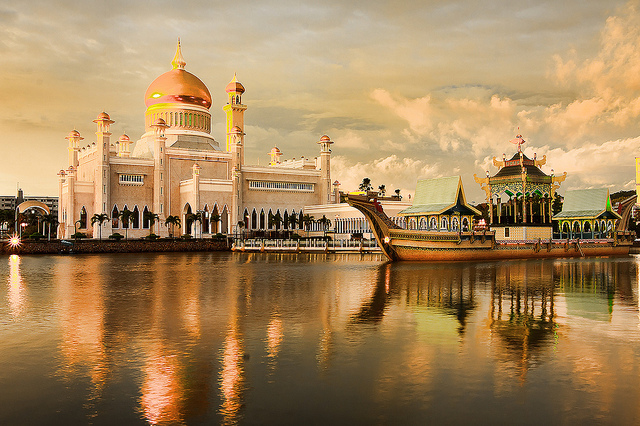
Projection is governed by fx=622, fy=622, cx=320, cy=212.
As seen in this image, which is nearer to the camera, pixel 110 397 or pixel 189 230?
pixel 110 397

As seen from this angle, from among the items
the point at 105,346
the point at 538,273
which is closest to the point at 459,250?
the point at 538,273

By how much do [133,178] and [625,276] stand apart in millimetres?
57774

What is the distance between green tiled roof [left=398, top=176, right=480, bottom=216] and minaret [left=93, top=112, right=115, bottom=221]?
3826 centimetres

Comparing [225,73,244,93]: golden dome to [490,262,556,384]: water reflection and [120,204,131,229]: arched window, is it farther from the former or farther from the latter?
[490,262,556,384]: water reflection

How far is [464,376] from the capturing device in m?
9.07

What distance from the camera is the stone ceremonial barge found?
1554 inches

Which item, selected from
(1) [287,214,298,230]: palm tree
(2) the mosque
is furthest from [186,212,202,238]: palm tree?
(1) [287,214,298,230]: palm tree

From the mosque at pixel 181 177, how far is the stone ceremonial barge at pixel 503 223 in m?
31.7

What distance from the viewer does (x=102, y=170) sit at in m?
69.5

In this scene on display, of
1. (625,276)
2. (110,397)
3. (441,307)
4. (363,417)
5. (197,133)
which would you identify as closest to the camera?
(363,417)

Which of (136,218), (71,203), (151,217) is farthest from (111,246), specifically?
(71,203)

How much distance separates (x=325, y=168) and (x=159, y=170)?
72.2 ft

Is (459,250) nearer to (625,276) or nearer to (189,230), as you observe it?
(625,276)

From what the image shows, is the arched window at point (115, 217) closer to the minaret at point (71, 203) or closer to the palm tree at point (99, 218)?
the palm tree at point (99, 218)
